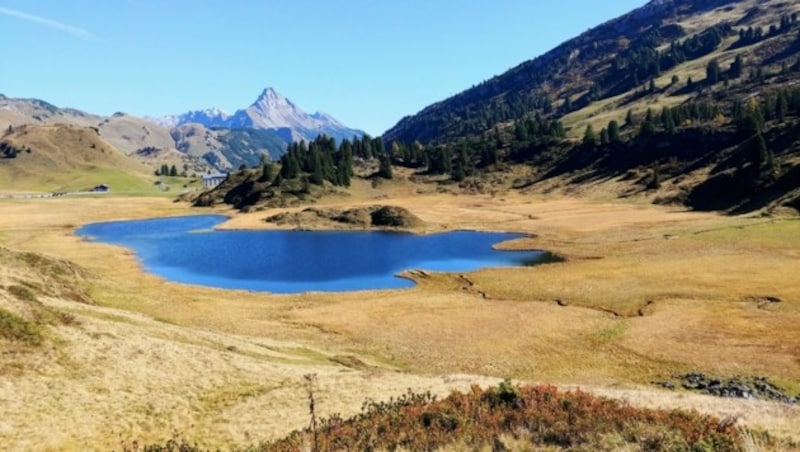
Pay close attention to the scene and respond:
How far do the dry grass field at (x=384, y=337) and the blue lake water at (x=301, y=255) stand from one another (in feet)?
18.8

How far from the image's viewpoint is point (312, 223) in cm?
14825

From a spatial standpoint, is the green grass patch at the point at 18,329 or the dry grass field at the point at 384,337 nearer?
the dry grass field at the point at 384,337

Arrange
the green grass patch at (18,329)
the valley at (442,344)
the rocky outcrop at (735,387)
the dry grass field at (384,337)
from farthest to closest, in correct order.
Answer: the rocky outcrop at (735,387), the green grass patch at (18,329), the dry grass field at (384,337), the valley at (442,344)

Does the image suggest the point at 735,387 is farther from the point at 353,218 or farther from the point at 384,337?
the point at 353,218

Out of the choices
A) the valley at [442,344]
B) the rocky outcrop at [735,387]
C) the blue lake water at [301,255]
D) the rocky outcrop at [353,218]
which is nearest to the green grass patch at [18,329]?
the valley at [442,344]

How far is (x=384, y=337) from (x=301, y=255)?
5537 centimetres

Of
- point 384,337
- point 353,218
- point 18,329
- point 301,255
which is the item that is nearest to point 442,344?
point 384,337

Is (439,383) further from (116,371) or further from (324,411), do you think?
(116,371)

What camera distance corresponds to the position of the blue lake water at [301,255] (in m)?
80.7

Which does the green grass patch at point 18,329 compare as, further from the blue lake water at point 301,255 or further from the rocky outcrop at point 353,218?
the rocky outcrop at point 353,218

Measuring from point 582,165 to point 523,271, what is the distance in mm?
130560

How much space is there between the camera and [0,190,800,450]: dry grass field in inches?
982

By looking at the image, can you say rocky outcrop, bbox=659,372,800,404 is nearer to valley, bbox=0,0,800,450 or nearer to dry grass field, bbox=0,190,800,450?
valley, bbox=0,0,800,450

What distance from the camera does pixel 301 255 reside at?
103438 millimetres
